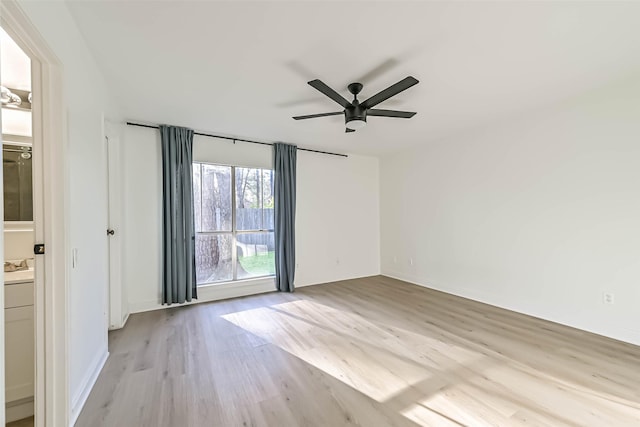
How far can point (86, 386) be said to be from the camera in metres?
1.91

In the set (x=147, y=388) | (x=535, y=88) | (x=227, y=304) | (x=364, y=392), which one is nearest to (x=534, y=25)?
(x=535, y=88)

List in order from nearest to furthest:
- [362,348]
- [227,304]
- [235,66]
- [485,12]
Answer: [485,12] → [235,66] → [362,348] → [227,304]

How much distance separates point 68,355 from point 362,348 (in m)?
2.19

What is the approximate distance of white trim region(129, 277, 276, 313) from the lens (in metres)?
3.61

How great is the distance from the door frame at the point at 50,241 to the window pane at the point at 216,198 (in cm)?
257

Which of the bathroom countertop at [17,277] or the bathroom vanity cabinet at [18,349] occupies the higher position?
the bathroom countertop at [17,277]

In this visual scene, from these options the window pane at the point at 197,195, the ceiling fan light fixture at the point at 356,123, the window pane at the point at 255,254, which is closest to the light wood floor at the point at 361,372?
the window pane at the point at 255,254

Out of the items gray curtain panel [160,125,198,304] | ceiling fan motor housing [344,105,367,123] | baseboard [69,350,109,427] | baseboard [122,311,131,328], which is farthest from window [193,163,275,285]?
ceiling fan motor housing [344,105,367,123]

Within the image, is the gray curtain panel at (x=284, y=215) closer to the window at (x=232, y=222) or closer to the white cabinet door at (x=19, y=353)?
the window at (x=232, y=222)

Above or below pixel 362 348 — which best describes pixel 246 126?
above

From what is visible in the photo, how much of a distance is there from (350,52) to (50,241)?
90.9 inches

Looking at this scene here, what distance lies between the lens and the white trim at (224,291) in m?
3.61

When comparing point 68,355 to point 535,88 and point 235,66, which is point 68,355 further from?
point 535,88

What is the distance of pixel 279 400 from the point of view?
1.87 meters
